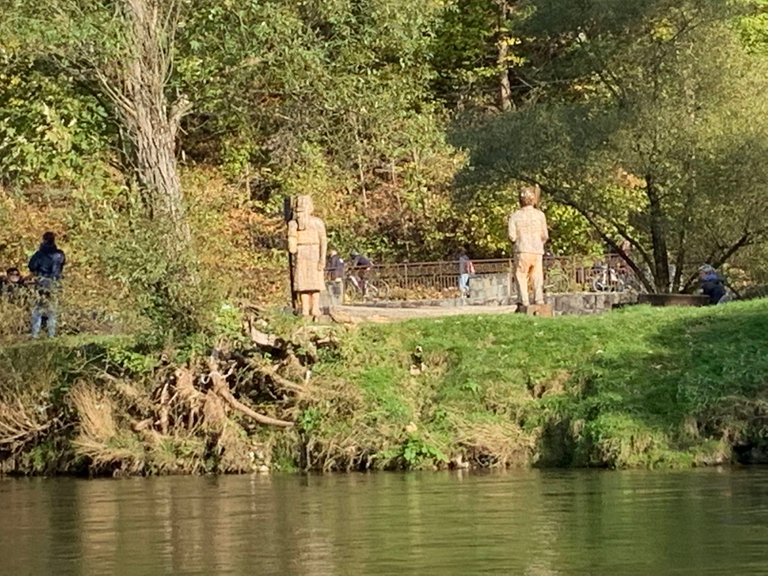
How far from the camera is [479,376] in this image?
2633 centimetres

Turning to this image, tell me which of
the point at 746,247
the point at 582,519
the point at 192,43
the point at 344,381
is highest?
the point at 192,43

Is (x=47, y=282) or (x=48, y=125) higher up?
(x=48, y=125)

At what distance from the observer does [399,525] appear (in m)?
18.7

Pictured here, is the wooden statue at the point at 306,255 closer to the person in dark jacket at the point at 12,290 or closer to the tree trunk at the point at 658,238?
the person in dark jacket at the point at 12,290

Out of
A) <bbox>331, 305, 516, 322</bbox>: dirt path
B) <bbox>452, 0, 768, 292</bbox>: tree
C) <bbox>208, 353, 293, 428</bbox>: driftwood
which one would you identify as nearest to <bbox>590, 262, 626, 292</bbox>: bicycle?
<bbox>452, 0, 768, 292</bbox>: tree

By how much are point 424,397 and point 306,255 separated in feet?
11.8

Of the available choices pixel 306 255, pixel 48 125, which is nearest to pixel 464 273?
pixel 48 125

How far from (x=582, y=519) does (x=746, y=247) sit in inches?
870

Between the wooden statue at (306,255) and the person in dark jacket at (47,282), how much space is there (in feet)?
11.6

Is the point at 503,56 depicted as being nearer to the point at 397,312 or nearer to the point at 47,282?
the point at 397,312

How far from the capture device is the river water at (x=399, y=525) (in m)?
16.0

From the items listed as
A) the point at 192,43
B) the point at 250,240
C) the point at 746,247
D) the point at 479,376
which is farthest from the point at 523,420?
the point at 250,240

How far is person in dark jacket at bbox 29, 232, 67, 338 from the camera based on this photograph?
28.6 meters

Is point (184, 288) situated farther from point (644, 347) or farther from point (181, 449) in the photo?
point (644, 347)
